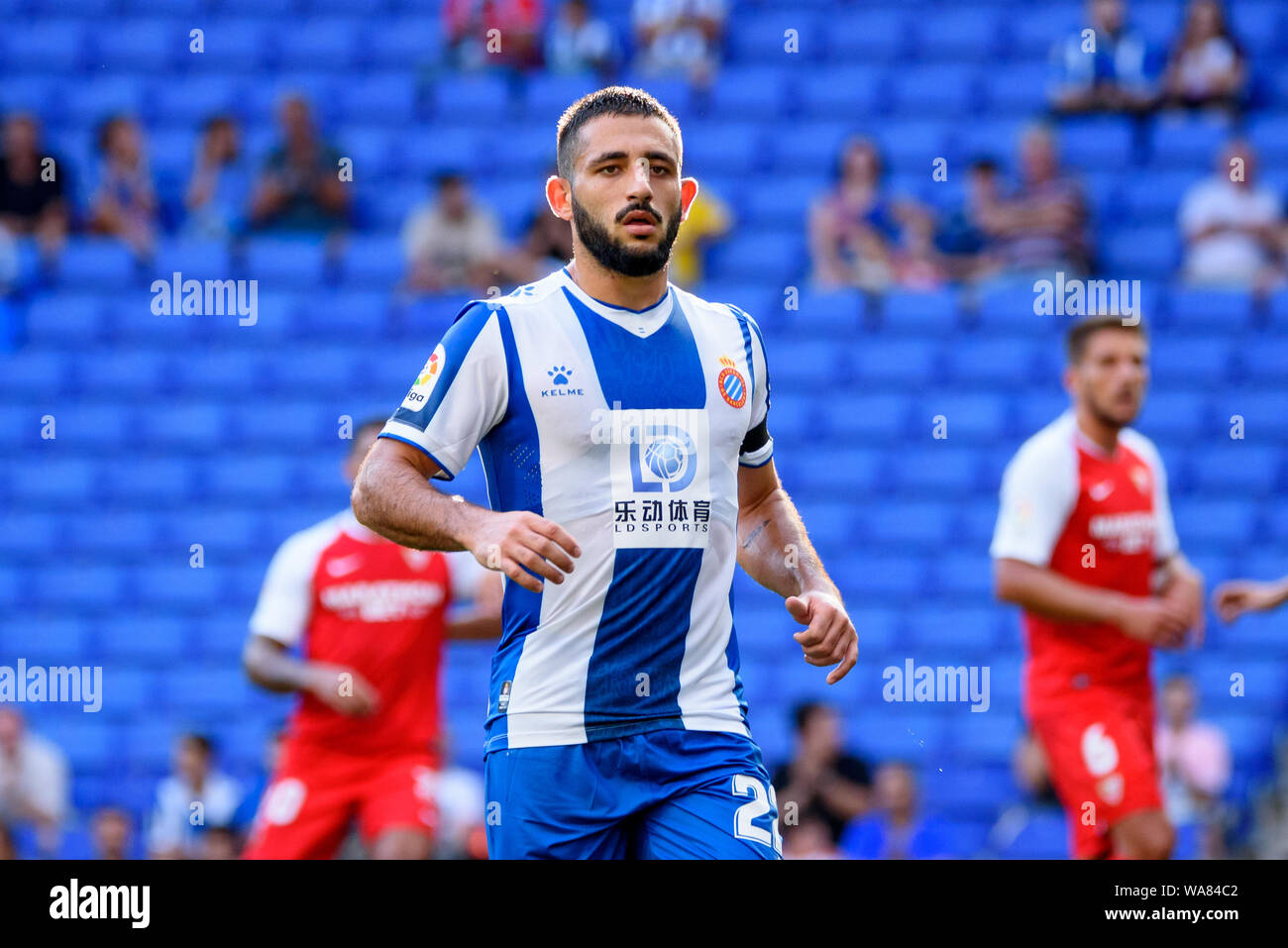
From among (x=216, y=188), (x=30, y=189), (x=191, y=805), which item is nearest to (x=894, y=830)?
(x=191, y=805)

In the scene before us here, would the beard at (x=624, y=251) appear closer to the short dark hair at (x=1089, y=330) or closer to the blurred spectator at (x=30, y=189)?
the short dark hair at (x=1089, y=330)

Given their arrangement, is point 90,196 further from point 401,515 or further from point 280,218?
point 401,515

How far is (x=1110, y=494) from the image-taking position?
6.63 m

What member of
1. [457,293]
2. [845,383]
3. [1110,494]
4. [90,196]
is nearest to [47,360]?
[90,196]

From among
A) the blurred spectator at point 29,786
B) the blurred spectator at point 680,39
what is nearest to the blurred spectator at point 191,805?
the blurred spectator at point 29,786

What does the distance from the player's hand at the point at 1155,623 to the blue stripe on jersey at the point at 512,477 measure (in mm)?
2870

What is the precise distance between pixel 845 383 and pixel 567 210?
7961 millimetres

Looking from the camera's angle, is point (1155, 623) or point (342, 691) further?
point (342, 691)

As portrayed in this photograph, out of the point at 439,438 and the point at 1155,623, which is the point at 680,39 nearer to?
the point at 1155,623

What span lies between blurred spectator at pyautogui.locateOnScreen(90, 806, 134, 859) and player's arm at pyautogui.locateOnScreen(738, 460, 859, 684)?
5.68 metres

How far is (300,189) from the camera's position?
43.0ft

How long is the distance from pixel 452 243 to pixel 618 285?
828 centimetres

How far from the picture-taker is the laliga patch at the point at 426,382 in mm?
4047

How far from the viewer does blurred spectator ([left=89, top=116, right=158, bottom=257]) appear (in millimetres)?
13094
